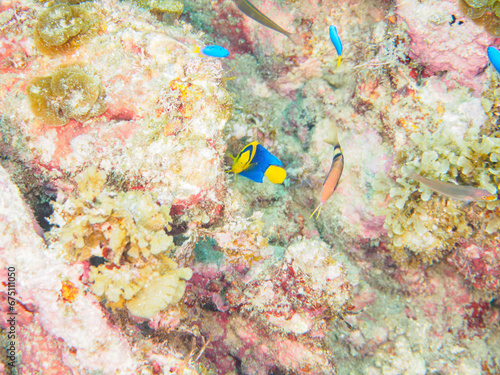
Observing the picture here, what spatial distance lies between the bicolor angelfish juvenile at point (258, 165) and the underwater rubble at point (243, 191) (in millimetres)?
26

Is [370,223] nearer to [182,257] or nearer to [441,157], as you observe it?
[441,157]

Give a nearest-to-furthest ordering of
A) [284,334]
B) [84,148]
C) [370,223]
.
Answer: [84,148]
[284,334]
[370,223]

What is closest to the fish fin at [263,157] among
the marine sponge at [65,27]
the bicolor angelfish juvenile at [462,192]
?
the bicolor angelfish juvenile at [462,192]

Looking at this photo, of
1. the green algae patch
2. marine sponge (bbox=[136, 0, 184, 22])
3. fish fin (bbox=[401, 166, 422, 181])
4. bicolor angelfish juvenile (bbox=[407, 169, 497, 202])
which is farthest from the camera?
marine sponge (bbox=[136, 0, 184, 22])

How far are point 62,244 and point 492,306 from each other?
5.78 meters

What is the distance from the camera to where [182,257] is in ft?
8.69

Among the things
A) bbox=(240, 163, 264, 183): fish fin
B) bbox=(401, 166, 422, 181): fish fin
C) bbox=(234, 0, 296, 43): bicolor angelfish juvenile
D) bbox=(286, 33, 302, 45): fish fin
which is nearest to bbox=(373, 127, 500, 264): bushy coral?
bbox=(401, 166, 422, 181): fish fin

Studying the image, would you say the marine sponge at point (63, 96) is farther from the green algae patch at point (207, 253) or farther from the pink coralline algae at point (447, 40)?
the pink coralline algae at point (447, 40)

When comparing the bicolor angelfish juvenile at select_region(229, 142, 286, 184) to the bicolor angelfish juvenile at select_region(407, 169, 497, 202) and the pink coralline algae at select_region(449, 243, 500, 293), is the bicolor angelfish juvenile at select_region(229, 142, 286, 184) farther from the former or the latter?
the pink coralline algae at select_region(449, 243, 500, 293)

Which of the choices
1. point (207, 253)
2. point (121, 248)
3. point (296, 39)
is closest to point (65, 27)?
point (121, 248)

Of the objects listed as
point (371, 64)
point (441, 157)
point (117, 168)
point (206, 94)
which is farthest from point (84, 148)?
point (441, 157)

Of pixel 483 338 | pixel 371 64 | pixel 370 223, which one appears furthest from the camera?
pixel 483 338

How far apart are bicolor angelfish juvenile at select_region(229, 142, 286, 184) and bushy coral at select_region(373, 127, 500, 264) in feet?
4.66

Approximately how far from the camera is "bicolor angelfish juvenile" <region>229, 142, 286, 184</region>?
2908 mm
